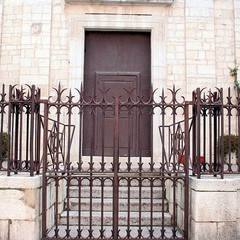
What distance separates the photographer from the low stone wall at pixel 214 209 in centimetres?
439

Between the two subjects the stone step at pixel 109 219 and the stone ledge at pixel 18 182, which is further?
the stone step at pixel 109 219

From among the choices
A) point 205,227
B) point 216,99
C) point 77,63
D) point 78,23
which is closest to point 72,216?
point 205,227

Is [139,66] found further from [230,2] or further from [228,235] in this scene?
[228,235]

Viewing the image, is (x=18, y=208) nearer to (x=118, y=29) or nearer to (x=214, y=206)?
(x=214, y=206)

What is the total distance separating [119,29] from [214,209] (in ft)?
16.8

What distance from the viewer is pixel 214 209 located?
174 inches

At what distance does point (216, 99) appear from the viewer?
475cm

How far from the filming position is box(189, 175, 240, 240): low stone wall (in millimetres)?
4391

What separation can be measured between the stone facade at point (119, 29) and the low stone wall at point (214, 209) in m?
3.87

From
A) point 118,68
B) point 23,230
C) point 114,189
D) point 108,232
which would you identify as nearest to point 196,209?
point 114,189

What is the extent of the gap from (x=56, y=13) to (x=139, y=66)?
2.23 meters

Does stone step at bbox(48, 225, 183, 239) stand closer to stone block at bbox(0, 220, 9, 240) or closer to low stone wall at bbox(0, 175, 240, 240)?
low stone wall at bbox(0, 175, 240, 240)

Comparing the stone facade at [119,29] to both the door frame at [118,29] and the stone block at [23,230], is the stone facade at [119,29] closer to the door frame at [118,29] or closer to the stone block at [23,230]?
the door frame at [118,29]

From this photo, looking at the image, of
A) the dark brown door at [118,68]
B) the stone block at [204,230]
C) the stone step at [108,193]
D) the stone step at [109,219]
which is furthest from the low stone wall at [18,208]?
the dark brown door at [118,68]
